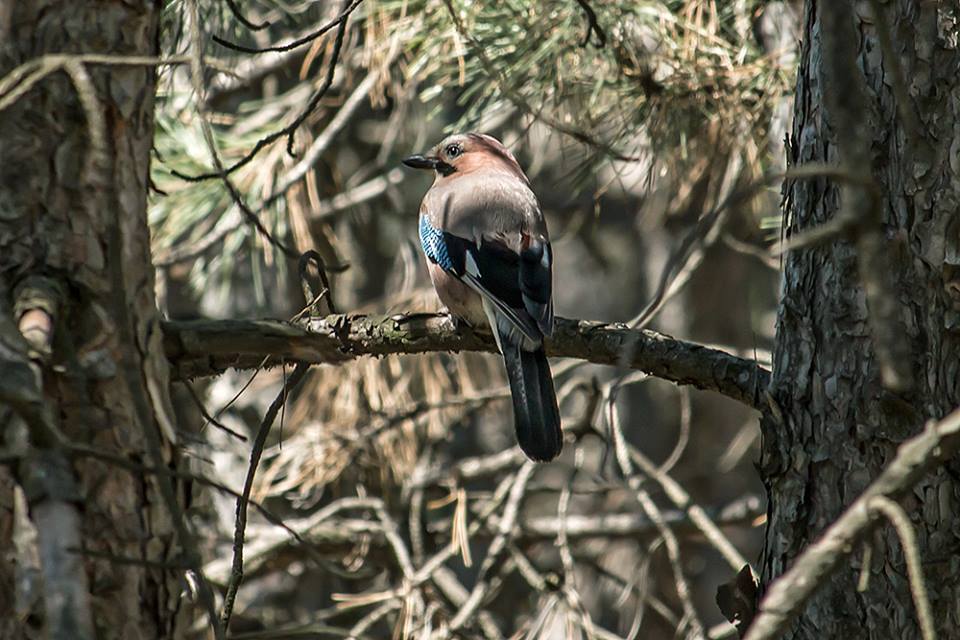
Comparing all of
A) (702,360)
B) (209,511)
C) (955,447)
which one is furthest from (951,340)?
(209,511)

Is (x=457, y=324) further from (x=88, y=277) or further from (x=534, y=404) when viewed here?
(x=88, y=277)

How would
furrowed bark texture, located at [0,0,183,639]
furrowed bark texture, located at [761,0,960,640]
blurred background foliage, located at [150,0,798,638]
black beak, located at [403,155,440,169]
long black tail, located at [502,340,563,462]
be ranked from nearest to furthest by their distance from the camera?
furrowed bark texture, located at [0,0,183,639] → furrowed bark texture, located at [761,0,960,640] → long black tail, located at [502,340,563,462] → blurred background foliage, located at [150,0,798,638] → black beak, located at [403,155,440,169]

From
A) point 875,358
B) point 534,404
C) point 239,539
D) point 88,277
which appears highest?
point 88,277

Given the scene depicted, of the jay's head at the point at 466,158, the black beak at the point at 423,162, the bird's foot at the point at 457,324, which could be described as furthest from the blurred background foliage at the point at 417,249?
the bird's foot at the point at 457,324

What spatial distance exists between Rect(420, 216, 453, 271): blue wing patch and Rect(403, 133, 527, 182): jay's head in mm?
338

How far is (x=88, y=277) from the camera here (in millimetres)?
1767

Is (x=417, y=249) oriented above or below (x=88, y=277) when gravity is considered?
above

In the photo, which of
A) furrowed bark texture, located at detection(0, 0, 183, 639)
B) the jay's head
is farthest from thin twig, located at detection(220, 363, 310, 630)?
the jay's head

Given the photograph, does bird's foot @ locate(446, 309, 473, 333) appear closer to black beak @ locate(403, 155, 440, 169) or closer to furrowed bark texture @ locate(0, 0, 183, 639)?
furrowed bark texture @ locate(0, 0, 183, 639)

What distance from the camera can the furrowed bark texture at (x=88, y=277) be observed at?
5.57 feet

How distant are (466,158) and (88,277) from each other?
2.59 m

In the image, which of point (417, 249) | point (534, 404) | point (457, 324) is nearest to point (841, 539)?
point (457, 324)

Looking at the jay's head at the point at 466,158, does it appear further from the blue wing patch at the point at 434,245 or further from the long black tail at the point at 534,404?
the long black tail at the point at 534,404

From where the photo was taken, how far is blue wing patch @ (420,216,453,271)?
12.1 feet
